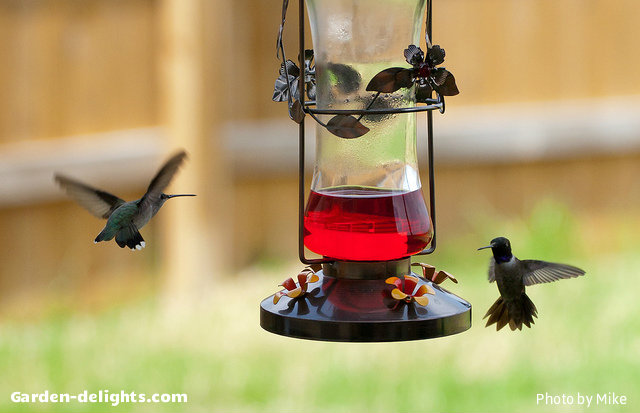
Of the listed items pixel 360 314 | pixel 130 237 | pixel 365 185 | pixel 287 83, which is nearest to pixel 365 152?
pixel 365 185

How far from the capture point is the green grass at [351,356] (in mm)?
3432

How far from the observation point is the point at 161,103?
456 cm

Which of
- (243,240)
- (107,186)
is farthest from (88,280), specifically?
(243,240)

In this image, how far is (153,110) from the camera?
4.68 metres

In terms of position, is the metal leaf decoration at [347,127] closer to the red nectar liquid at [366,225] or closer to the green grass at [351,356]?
the red nectar liquid at [366,225]

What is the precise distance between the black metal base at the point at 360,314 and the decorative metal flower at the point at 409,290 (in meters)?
0.01

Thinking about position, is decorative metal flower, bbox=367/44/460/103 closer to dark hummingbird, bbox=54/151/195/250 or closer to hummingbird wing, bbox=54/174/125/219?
dark hummingbird, bbox=54/151/195/250

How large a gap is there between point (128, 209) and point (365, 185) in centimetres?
53

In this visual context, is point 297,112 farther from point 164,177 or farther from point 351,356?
point 351,356

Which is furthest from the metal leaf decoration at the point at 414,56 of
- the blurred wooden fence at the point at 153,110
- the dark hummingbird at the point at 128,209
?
the blurred wooden fence at the point at 153,110

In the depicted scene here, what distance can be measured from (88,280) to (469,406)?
2147 millimetres

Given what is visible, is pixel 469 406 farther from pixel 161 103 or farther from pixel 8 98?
pixel 8 98

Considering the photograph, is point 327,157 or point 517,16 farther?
point 517,16

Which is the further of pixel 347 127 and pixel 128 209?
pixel 128 209
